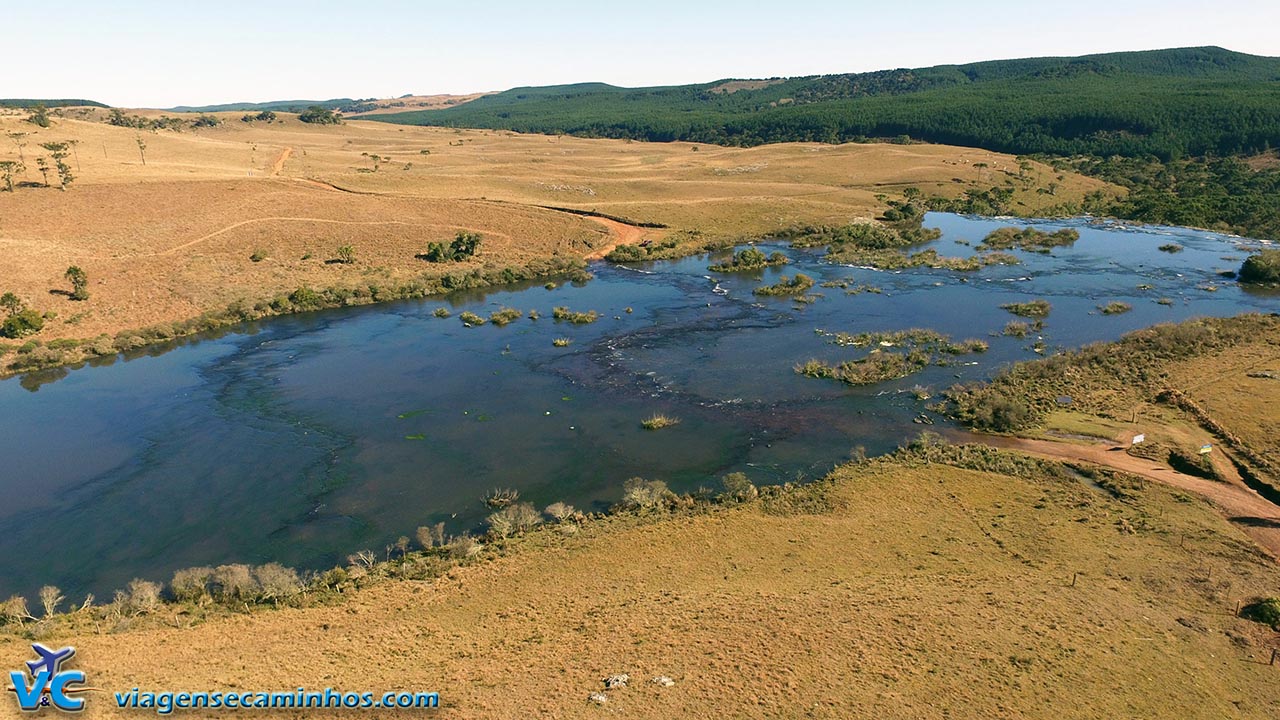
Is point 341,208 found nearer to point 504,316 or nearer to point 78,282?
point 78,282

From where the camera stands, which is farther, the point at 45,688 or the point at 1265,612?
the point at 1265,612

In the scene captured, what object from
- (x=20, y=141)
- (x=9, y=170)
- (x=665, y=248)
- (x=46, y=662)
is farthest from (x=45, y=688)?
(x=20, y=141)

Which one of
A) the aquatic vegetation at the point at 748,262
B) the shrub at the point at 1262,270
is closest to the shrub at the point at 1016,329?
the aquatic vegetation at the point at 748,262

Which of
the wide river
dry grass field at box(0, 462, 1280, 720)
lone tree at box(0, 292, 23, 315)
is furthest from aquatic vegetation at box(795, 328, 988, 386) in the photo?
lone tree at box(0, 292, 23, 315)

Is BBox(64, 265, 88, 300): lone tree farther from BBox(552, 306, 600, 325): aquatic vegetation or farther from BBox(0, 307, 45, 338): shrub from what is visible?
BBox(552, 306, 600, 325): aquatic vegetation

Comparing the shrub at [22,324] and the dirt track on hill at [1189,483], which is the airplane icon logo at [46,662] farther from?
the shrub at [22,324]
